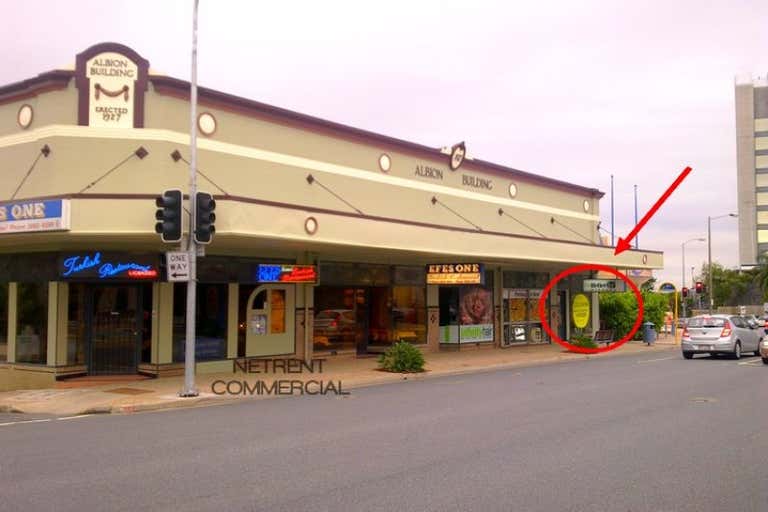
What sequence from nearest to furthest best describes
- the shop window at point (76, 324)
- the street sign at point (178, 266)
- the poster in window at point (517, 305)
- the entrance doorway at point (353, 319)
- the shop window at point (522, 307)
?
the street sign at point (178, 266) < the shop window at point (76, 324) < the entrance doorway at point (353, 319) < the shop window at point (522, 307) < the poster in window at point (517, 305)

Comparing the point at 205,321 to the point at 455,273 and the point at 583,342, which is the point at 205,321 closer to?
the point at 455,273

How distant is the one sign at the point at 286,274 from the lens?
19578 mm

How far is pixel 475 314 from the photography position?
28516mm

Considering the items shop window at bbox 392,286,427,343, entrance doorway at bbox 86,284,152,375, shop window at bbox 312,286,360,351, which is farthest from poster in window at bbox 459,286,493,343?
entrance doorway at bbox 86,284,152,375

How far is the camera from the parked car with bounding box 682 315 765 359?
24781 mm

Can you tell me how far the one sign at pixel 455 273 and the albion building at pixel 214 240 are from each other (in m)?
0.06

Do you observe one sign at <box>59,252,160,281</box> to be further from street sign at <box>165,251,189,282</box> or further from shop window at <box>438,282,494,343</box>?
shop window at <box>438,282,494,343</box>

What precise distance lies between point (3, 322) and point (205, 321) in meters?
5.36

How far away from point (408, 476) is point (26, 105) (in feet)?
49.2

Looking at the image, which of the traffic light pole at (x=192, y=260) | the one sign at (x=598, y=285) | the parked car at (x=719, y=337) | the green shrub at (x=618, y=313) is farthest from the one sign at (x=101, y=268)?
the green shrub at (x=618, y=313)

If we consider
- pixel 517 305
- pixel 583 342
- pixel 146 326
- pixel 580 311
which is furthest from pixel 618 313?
pixel 146 326

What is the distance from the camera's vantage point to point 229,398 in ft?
49.2

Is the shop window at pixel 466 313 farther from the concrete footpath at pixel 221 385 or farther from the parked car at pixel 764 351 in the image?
the parked car at pixel 764 351

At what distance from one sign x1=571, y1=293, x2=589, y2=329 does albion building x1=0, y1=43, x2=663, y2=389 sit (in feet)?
31.0
